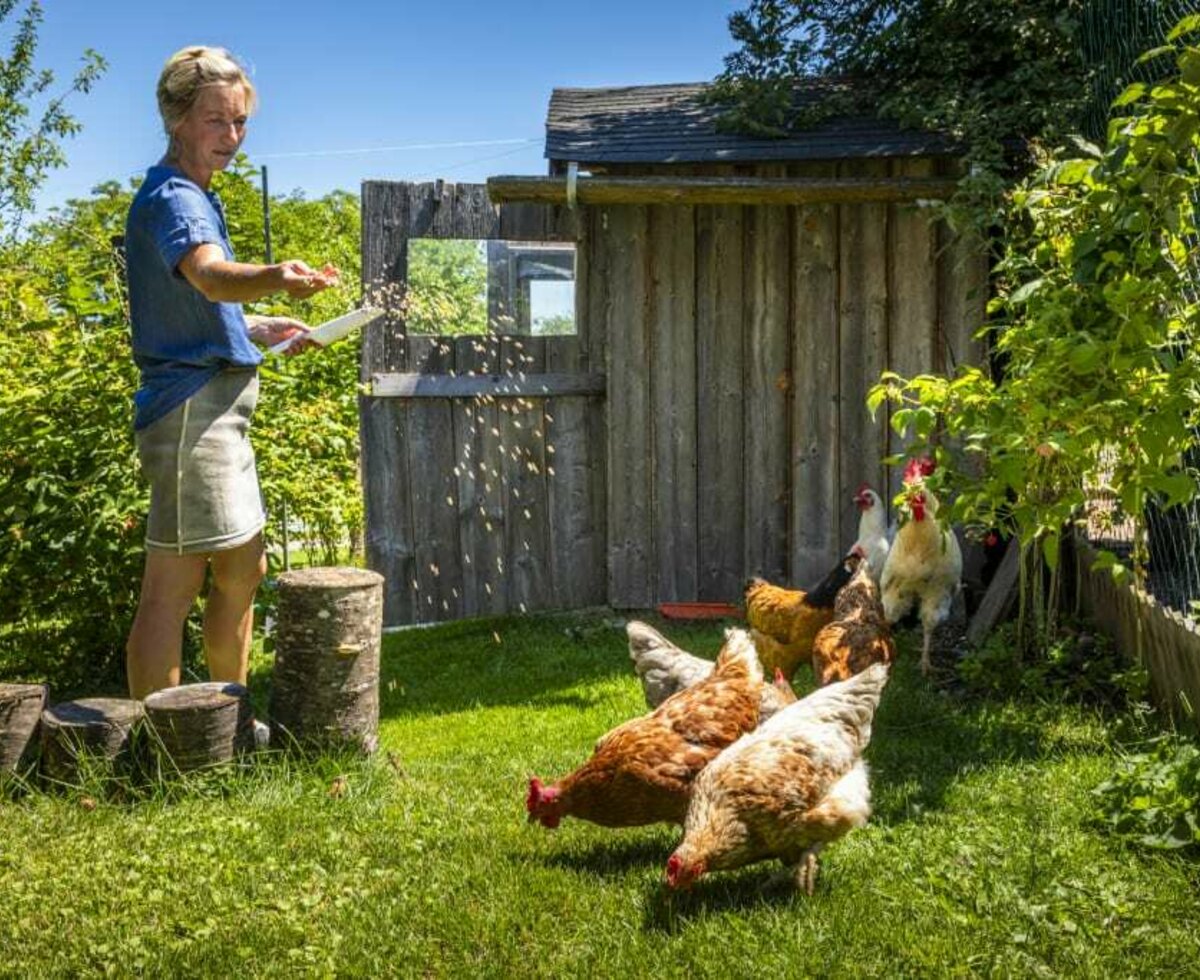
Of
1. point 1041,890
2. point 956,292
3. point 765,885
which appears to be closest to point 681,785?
point 765,885

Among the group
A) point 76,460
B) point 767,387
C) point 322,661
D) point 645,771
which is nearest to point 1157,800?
point 645,771

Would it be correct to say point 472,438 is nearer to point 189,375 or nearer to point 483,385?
point 483,385

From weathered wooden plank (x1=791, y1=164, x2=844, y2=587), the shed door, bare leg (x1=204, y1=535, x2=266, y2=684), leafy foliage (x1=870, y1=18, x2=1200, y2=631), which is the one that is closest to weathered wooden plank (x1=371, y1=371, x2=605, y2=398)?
the shed door

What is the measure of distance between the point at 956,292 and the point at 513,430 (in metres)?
2.72

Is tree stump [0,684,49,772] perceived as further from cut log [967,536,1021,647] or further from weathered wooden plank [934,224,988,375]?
weathered wooden plank [934,224,988,375]

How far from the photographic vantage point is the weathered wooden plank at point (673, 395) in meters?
6.75

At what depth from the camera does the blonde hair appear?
3641 mm

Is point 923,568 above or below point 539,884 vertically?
above

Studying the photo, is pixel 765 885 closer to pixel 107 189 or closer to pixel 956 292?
pixel 956 292

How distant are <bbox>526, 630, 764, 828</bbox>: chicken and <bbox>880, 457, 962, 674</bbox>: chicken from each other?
217 cm

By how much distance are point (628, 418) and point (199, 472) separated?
3431 millimetres

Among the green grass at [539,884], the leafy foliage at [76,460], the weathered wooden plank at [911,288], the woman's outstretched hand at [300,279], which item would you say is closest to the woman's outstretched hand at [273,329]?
the woman's outstretched hand at [300,279]

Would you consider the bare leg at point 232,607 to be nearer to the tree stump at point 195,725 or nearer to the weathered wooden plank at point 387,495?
the tree stump at point 195,725

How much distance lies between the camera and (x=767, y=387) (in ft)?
22.3
